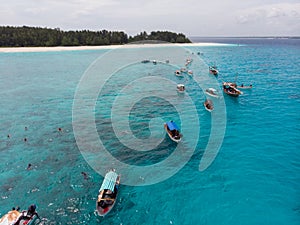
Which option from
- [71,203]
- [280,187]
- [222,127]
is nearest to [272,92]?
[222,127]

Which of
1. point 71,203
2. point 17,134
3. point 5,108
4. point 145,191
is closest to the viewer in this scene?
point 71,203

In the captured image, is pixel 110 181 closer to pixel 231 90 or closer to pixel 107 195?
pixel 107 195

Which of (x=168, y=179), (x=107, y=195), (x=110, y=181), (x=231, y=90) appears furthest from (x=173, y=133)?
(x=231, y=90)

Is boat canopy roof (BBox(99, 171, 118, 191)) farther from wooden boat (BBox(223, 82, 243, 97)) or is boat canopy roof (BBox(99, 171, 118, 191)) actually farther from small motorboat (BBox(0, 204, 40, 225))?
wooden boat (BBox(223, 82, 243, 97))

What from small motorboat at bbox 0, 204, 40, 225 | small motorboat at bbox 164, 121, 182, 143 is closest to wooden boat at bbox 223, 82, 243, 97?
small motorboat at bbox 164, 121, 182, 143

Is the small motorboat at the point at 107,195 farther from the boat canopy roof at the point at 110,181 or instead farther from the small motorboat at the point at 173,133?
the small motorboat at the point at 173,133

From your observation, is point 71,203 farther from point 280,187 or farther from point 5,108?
point 5,108
